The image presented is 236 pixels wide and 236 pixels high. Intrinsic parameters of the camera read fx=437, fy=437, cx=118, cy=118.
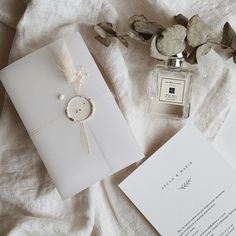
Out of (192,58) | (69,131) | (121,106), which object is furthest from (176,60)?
(69,131)

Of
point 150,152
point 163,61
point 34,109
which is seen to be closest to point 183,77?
point 163,61

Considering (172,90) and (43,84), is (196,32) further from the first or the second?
(43,84)

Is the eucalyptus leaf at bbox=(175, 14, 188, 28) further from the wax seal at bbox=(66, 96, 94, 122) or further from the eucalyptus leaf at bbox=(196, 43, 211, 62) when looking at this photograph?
the wax seal at bbox=(66, 96, 94, 122)

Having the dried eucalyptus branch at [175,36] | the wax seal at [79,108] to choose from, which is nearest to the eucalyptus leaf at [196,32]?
the dried eucalyptus branch at [175,36]

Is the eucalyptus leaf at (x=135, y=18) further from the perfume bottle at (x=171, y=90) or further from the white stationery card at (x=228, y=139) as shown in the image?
the white stationery card at (x=228, y=139)

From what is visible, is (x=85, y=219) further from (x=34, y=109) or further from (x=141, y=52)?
(x=141, y=52)

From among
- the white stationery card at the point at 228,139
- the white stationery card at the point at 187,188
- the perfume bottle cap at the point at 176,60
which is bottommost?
the white stationery card at the point at 187,188

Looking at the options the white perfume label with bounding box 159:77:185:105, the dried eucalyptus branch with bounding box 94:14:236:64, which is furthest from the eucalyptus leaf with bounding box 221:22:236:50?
the white perfume label with bounding box 159:77:185:105
